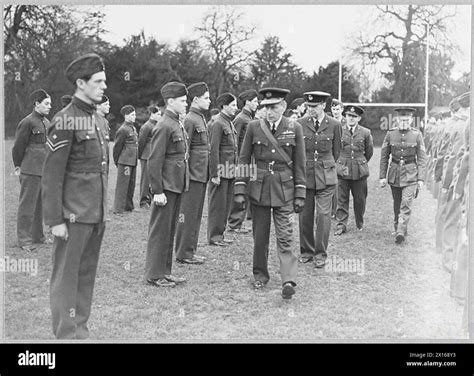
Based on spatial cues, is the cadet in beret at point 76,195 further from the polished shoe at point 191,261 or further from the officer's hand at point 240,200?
the polished shoe at point 191,261

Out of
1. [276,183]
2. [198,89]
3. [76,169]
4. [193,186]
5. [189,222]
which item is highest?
[198,89]

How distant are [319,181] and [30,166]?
140 inches

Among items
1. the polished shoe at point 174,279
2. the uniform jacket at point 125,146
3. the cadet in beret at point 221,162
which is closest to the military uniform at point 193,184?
the cadet in beret at point 221,162

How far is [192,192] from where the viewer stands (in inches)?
294

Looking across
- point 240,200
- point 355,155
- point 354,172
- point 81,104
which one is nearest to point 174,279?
point 240,200

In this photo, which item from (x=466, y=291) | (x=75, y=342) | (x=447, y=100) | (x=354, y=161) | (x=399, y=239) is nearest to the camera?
(x=75, y=342)

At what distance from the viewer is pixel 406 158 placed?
28.4ft

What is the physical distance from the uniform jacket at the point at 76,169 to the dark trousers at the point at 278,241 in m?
1.87

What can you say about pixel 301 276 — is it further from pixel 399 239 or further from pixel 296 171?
pixel 399 239

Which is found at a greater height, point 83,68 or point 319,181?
point 83,68

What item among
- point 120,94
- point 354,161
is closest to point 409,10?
point 354,161

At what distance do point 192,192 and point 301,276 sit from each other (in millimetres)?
1692

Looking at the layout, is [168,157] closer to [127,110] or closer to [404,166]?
[404,166]

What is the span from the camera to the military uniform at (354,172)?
30.8 feet
